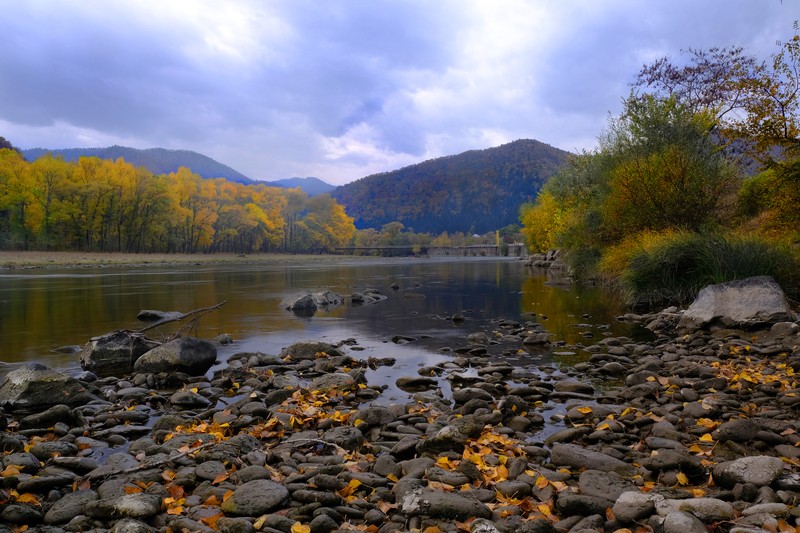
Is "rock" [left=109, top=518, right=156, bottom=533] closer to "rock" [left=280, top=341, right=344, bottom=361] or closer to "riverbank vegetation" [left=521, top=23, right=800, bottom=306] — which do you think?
"rock" [left=280, top=341, right=344, bottom=361]

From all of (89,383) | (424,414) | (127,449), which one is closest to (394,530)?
(424,414)

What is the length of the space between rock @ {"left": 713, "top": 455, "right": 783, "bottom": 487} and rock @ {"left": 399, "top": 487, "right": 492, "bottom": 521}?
218 cm

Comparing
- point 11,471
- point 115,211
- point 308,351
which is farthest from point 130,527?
point 115,211

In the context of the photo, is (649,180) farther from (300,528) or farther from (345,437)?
(300,528)

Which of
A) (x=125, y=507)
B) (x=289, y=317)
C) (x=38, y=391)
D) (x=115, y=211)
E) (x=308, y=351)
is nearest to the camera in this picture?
(x=125, y=507)

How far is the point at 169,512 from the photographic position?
4.18m

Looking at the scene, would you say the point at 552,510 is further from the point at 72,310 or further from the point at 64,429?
the point at 72,310

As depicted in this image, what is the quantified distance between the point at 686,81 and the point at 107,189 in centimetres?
7808

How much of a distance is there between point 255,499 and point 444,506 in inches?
64.3

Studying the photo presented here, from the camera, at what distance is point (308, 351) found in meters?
11.3

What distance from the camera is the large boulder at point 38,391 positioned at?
764 centimetres

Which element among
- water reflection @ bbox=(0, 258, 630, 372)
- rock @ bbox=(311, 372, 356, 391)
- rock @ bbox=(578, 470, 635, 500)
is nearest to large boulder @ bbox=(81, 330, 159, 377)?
water reflection @ bbox=(0, 258, 630, 372)

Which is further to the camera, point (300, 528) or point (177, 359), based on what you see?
point (177, 359)

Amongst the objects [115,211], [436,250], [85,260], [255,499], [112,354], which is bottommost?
[112,354]
